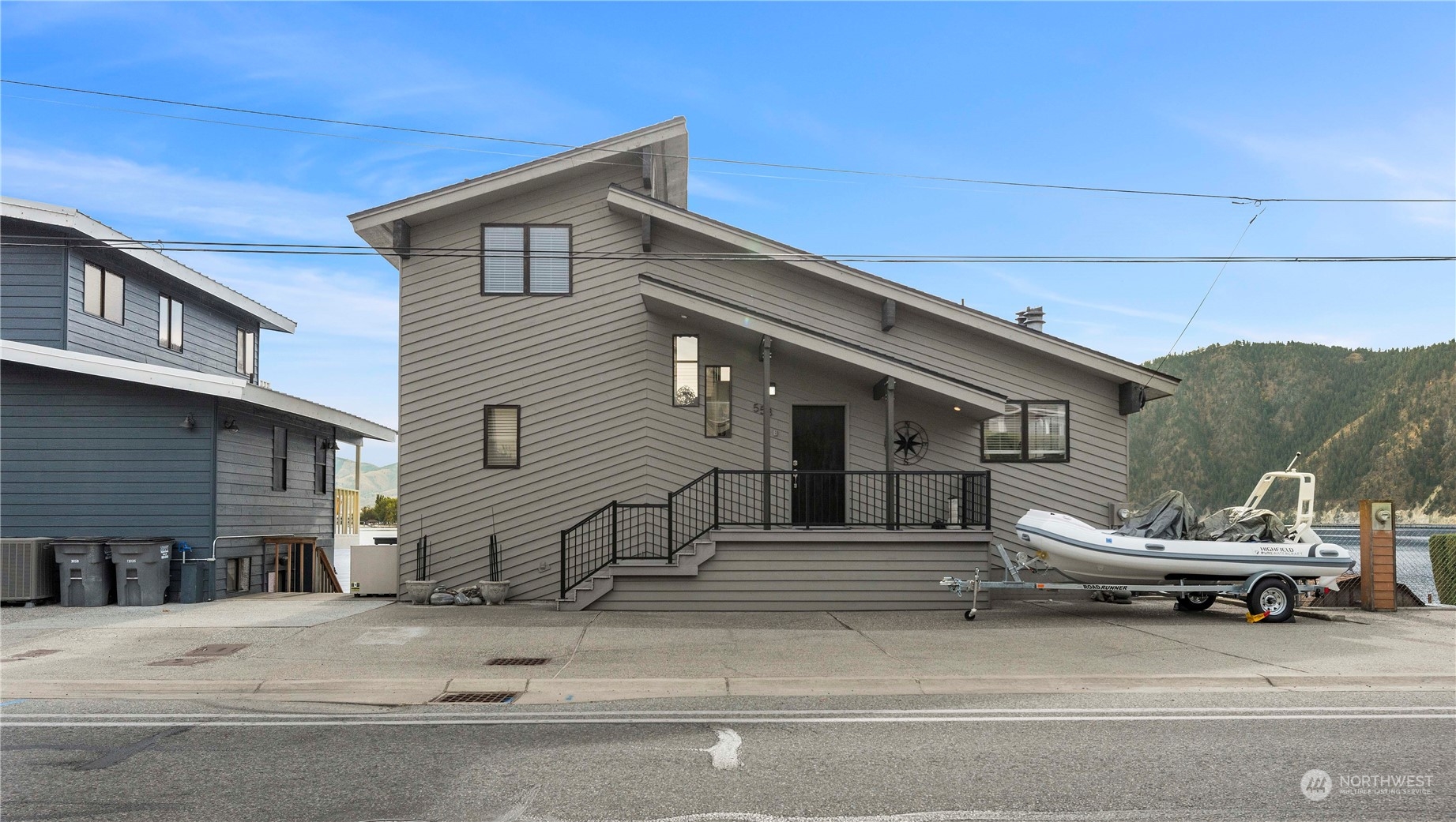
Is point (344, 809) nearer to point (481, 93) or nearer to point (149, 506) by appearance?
point (149, 506)

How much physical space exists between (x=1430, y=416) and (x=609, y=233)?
154241 mm

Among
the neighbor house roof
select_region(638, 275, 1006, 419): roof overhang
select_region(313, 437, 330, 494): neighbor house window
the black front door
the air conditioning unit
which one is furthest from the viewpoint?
select_region(313, 437, 330, 494): neighbor house window

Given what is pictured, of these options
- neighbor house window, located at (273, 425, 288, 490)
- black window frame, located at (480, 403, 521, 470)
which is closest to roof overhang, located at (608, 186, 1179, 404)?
black window frame, located at (480, 403, 521, 470)

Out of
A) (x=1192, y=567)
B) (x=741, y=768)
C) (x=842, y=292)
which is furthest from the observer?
(x=842, y=292)

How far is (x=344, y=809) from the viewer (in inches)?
216

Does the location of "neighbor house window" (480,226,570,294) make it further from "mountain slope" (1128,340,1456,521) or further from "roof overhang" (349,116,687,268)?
"mountain slope" (1128,340,1456,521)

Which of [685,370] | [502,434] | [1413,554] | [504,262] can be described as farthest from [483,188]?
[1413,554]

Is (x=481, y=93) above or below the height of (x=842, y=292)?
above

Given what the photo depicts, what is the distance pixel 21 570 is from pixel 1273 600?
18.6m

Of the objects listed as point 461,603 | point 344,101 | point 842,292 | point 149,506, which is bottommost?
point 461,603

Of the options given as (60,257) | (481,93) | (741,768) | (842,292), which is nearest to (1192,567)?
(842,292)

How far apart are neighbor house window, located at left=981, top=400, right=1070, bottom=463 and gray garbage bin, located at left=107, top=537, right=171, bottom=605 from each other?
13.6m

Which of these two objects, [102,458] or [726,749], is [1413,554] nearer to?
[102,458]

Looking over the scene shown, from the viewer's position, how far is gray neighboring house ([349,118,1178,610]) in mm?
17266
